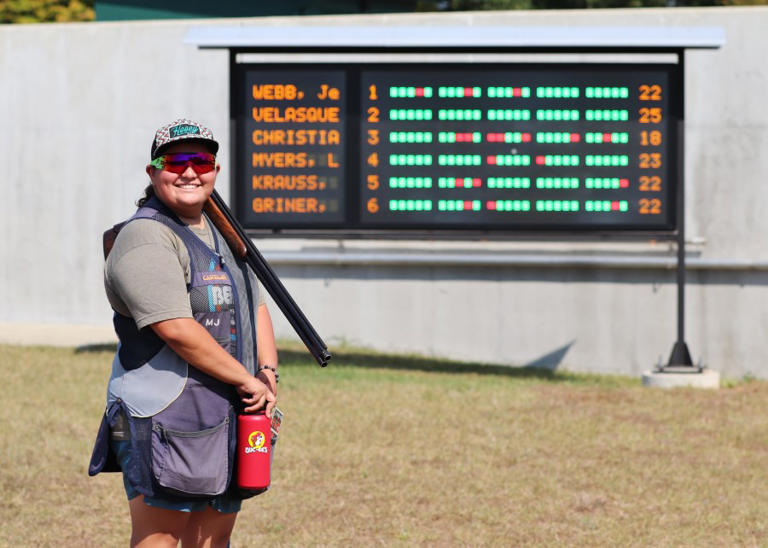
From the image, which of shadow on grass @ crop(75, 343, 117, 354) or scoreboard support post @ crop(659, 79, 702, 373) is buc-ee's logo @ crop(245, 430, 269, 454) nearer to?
scoreboard support post @ crop(659, 79, 702, 373)

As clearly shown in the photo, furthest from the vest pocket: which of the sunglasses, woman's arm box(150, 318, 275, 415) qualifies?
the sunglasses

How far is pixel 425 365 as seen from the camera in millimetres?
13836

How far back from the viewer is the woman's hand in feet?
12.4

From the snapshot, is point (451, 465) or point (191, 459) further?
A: point (451, 465)

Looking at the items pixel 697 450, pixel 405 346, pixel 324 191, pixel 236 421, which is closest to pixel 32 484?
pixel 236 421

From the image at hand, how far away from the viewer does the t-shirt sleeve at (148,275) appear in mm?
3641

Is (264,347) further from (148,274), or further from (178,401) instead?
(148,274)

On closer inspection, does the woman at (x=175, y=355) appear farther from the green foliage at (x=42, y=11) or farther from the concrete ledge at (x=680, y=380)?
the green foliage at (x=42, y=11)

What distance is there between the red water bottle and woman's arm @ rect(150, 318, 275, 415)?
0.19 ft

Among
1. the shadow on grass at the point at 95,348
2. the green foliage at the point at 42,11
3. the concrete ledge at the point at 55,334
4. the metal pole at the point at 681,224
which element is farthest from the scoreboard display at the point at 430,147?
the green foliage at the point at 42,11

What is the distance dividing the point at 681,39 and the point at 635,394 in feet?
11.6

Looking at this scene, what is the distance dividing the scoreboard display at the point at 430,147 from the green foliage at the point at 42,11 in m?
18.5

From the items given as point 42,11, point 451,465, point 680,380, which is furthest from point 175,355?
point 42,11

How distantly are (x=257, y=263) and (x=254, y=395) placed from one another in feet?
1.74
